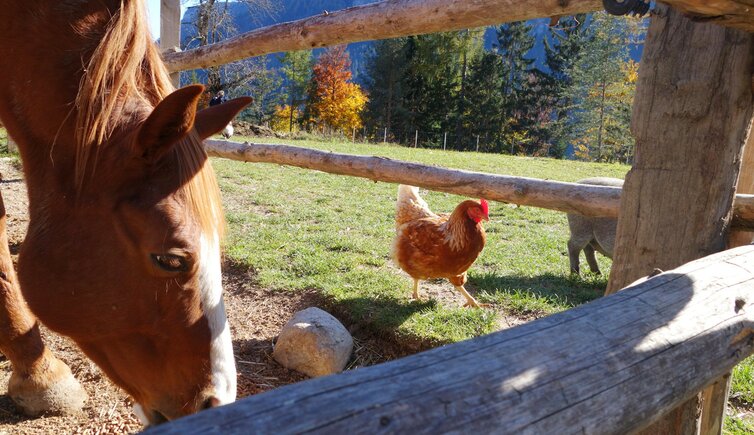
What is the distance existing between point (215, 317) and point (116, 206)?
0.45 meters

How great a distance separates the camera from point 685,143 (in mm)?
1448

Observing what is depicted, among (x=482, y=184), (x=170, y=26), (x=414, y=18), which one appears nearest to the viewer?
(x=414, y=18)

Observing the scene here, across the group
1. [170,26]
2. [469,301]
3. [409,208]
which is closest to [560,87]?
[409,208]

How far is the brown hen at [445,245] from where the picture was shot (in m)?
4.03

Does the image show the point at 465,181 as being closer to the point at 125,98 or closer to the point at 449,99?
the point at 125,98

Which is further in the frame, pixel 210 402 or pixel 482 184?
pixel 482 184

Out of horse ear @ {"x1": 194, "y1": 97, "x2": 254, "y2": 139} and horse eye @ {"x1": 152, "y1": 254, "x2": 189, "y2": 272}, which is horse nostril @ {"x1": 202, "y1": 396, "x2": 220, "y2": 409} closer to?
horse eye @ {"x1": 152, "y1": 254, "x2": 189, "y2": 272}

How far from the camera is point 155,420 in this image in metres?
1.50

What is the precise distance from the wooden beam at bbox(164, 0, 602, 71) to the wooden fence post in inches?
46.2

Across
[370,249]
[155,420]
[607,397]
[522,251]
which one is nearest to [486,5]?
[607,397]

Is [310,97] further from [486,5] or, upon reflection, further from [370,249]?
[486,5]

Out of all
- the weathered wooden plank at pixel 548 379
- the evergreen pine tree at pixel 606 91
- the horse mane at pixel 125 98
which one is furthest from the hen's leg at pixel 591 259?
the evergreen pine tree at pixel 606 91

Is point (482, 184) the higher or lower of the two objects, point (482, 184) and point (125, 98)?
the lower

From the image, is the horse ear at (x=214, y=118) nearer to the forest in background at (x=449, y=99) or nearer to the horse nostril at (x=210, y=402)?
the horse nostril at (x=210, y=402)
